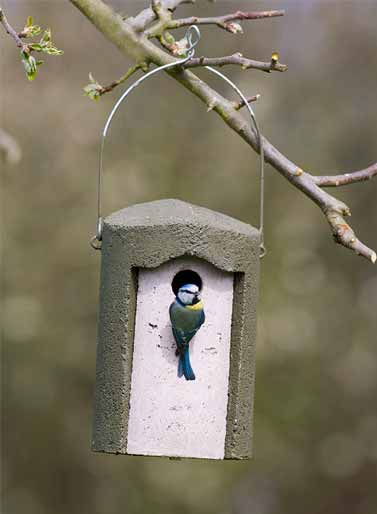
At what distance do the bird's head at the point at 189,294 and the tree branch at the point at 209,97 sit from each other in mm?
A: 446

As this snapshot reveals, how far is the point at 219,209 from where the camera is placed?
27.0ft

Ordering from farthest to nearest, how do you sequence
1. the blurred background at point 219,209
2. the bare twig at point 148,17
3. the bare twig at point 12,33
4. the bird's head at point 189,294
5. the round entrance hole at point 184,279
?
1. the blurred background at point 219,209
2. the bare twig at point 148,17
3. the round entrance hole at point 184,279
4. the bird's head at point 189,294
5. the bare twig at point 12,33

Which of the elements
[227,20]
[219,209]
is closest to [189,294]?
[227,20]

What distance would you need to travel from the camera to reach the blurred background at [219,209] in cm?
823

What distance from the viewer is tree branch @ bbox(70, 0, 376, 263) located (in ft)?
11.9

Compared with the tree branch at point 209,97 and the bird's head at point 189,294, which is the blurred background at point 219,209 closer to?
the tree branch at point 209,97

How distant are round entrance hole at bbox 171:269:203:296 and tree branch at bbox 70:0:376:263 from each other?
398 mm

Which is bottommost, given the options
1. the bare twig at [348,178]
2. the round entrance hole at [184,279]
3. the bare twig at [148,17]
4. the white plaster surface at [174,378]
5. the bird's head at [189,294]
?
the white plaster surface at [174,378]

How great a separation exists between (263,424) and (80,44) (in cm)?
288

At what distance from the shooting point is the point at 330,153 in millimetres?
8367

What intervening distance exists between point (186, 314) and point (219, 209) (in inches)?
189

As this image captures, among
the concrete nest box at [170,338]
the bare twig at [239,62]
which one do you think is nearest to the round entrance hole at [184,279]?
the concrete nest box at [170,338]

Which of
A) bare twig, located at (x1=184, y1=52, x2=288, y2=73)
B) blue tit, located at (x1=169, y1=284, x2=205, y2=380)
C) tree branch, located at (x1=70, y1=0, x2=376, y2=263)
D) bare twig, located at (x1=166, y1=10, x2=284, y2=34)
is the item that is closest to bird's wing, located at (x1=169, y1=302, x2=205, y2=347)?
blue tit, located at (x1=169, y1=284, x2=205, y2=380)

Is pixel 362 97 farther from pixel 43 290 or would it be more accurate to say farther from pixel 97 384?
pixel 97 384
